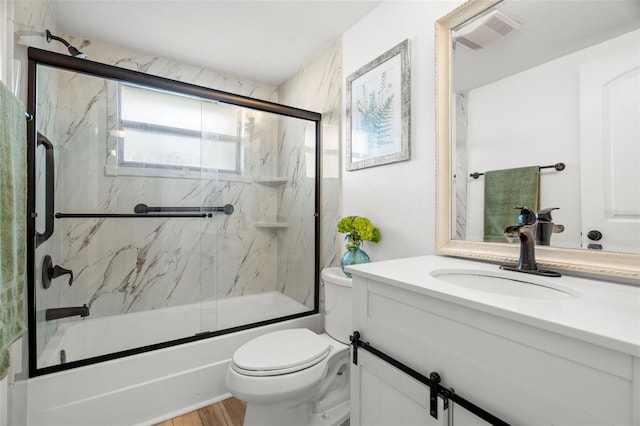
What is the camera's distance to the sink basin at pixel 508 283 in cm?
84

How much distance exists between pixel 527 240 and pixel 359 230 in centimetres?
79

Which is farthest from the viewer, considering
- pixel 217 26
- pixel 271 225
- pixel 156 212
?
pixel 271 225

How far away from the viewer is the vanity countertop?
0.48 metres

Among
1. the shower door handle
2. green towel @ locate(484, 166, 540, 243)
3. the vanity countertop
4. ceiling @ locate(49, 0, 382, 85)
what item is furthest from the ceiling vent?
the shower door handle

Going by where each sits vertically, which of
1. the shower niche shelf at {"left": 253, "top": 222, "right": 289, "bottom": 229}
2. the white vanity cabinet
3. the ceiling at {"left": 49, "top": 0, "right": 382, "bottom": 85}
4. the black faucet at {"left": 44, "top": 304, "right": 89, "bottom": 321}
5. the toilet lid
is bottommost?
the toilet lid

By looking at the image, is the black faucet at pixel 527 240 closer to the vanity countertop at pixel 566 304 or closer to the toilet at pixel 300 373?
the vanity countertop at pixel 566 304

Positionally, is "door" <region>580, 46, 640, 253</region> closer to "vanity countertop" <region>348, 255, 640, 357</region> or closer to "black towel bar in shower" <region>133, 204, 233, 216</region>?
"vanity countertop" <region>348, 255, 640, 357</region>

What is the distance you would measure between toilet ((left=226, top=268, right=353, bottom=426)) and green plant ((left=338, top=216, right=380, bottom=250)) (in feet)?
0.74

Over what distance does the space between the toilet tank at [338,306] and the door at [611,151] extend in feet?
3.29

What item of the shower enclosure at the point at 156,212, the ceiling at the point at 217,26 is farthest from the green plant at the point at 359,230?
the ceiling at the point at 217,26

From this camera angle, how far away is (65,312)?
1.60 meters

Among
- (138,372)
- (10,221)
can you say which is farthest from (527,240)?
(138,372)

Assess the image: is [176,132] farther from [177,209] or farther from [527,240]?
[527,240]

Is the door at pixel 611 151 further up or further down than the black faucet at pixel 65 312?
further up
